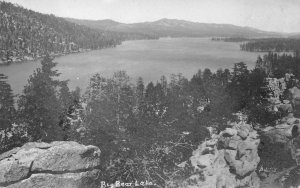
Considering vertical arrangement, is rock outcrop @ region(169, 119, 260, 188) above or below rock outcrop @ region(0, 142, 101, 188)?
below

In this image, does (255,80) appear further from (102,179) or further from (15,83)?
(15,83)

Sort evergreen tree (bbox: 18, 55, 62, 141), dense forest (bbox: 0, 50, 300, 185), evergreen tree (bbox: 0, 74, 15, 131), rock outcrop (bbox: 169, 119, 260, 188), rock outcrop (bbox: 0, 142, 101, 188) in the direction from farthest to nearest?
1. evergreen tree (bbox: 0, 74, 15, 131)
2. evergreen tree (bbox: 18, 55, 62, 141)
3. rock outcrop (bbox: 169, 119, 260, 188)
4. dense forest (bbox: 0, 50, 300, 185)
5. rock outcrop (bbox: 0, 142, 101, 188)

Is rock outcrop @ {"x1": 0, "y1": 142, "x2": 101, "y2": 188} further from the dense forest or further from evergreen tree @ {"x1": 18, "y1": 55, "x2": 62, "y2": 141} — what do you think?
evergreen tree @ {"x1": 18, "y1": 55, "x2": 62, "y2": 141}

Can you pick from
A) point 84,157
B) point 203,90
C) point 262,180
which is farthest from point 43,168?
point 203,90

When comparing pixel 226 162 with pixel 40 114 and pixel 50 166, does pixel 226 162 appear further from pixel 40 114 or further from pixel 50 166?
pixel 40 114

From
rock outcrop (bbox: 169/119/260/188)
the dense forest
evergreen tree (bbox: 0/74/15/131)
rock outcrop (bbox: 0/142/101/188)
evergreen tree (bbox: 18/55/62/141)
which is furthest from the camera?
evergreen tree (bbox: 0/74/15/131)

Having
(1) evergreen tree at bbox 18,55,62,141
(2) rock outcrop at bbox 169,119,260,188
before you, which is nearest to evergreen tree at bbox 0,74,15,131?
(1) evergreen tree at bbox 18,55,62,141
